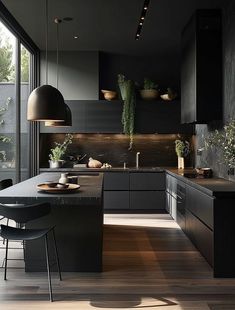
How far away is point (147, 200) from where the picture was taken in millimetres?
8258

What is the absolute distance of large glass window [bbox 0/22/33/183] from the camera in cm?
636

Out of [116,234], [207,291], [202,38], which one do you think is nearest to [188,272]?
[207,291]

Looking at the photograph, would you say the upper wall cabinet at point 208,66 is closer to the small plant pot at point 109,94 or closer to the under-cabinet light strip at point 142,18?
the under-cabinet light strip at point 142,18

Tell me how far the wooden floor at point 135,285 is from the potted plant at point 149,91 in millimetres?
3754

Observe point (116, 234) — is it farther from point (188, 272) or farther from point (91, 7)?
point (91, 7)

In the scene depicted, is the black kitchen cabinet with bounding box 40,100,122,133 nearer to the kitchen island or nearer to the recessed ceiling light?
the recessed ceiling light

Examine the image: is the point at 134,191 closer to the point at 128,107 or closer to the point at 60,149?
the point at 128,107

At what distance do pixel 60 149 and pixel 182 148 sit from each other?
2.37 m

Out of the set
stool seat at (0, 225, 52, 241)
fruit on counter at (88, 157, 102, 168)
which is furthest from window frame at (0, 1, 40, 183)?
stool seat at (0, 225, 52, 241)

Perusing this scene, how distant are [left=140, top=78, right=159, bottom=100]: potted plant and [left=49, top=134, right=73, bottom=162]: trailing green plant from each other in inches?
66.4

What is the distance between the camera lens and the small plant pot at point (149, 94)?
8.64 meters

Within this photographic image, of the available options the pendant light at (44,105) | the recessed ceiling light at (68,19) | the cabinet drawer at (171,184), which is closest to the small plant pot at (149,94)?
the cabinet drawer at (171,184)

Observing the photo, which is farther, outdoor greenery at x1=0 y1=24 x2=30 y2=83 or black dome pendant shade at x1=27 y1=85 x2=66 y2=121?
outdoor greenery at x1=0 y1=24 x2=30 y2=83

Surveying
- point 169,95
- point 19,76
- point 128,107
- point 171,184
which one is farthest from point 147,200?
point 19,76
